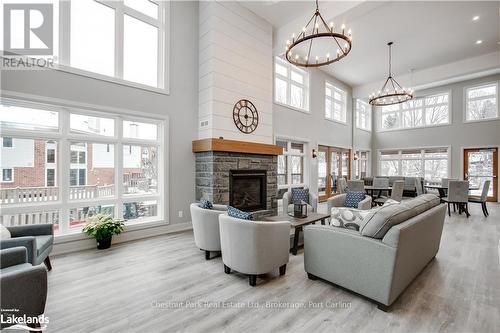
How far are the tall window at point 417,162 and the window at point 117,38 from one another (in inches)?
427

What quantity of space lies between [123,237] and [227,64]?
4.01 m

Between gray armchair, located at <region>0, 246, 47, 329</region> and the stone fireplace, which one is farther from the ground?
the stone fireplace

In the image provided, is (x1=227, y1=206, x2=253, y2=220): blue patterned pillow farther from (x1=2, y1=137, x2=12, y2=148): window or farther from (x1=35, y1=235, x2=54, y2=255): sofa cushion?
(x1=2, y1=137, x2=12, y2=148): window

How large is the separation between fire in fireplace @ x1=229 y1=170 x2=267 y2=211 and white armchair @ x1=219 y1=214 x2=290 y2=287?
2.40 m

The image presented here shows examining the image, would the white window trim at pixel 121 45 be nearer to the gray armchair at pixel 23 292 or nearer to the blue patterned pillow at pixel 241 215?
the blue patterned pillow at pixel 241 215

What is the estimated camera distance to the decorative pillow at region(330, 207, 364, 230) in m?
2.51

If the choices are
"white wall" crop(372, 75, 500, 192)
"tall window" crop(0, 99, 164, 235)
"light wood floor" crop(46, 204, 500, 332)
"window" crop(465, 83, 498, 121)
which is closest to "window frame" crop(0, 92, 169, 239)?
"tall window" crop(0, 99, 164, 235)

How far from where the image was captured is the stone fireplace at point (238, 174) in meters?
4.67

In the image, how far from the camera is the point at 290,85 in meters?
7.35

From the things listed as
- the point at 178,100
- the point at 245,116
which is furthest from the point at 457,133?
the point at 178,100

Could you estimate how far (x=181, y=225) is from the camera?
4762 millimetres

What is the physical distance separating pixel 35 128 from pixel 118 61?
1700 millimetres

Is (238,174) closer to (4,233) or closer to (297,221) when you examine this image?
(297,221)

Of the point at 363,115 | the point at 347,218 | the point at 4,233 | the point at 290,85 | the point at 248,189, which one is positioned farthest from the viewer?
the point at 363,115
